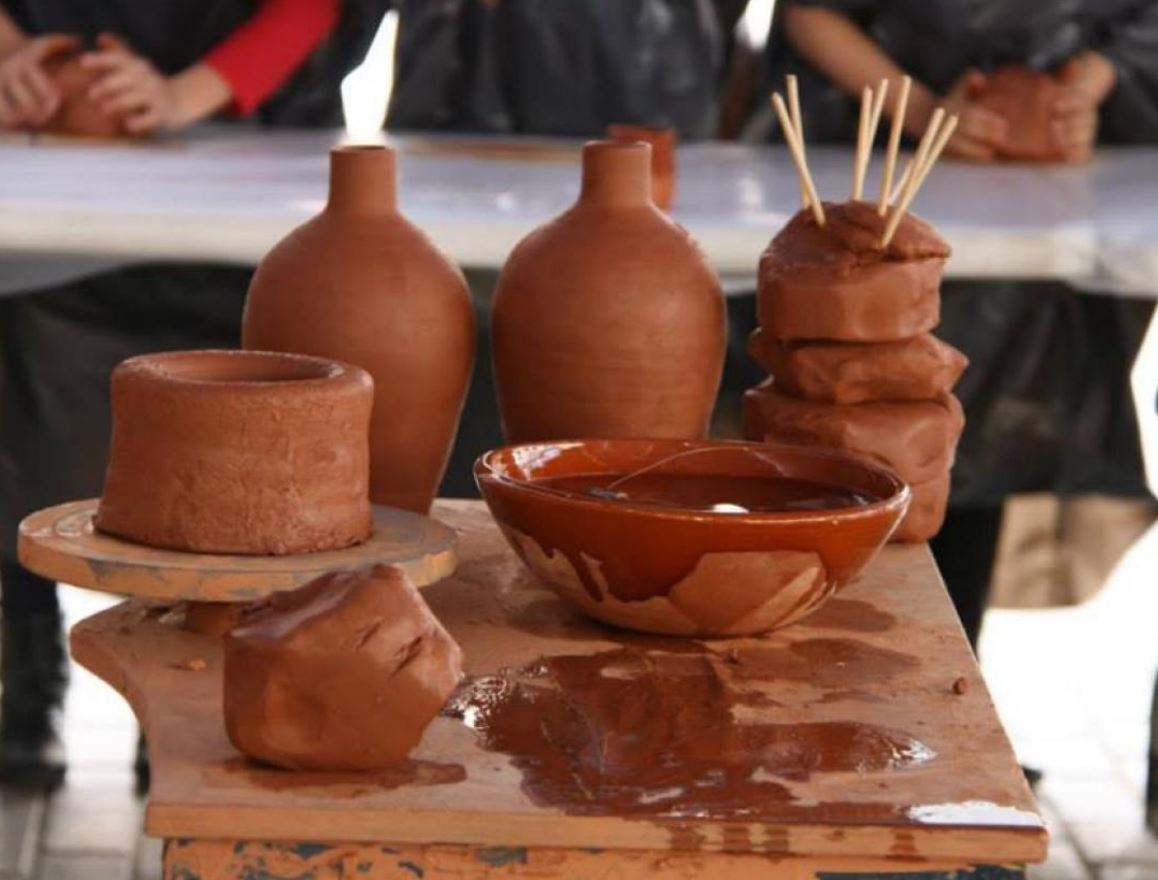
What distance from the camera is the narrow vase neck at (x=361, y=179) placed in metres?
1.53

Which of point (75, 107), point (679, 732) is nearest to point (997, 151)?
point (75, 107)

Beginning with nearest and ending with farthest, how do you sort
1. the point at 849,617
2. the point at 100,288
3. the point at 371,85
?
the point at 849,617 < the point at 100,288 < the point at 371,85

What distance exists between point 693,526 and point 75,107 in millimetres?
2301

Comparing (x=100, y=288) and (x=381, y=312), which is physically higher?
(x=381, y=312)

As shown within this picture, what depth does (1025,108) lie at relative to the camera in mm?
3178

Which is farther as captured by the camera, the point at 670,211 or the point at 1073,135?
the point at 1073,135

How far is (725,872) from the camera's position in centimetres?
104

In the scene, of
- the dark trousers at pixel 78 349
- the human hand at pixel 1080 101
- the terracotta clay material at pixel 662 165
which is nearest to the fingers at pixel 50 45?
the dark trousers at pixel 78 349

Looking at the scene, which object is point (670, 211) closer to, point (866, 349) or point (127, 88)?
point (866, 349)

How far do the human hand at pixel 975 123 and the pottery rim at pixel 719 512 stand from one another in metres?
1.93

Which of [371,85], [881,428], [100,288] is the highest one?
[881,428]

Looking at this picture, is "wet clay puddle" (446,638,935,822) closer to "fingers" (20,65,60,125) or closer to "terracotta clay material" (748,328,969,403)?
"terracotta clay material" (748,328,969,403)

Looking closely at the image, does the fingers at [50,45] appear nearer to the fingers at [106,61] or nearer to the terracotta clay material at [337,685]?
the fingers at [106,61]

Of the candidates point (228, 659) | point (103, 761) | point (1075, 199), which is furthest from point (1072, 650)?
point (228, 659)
